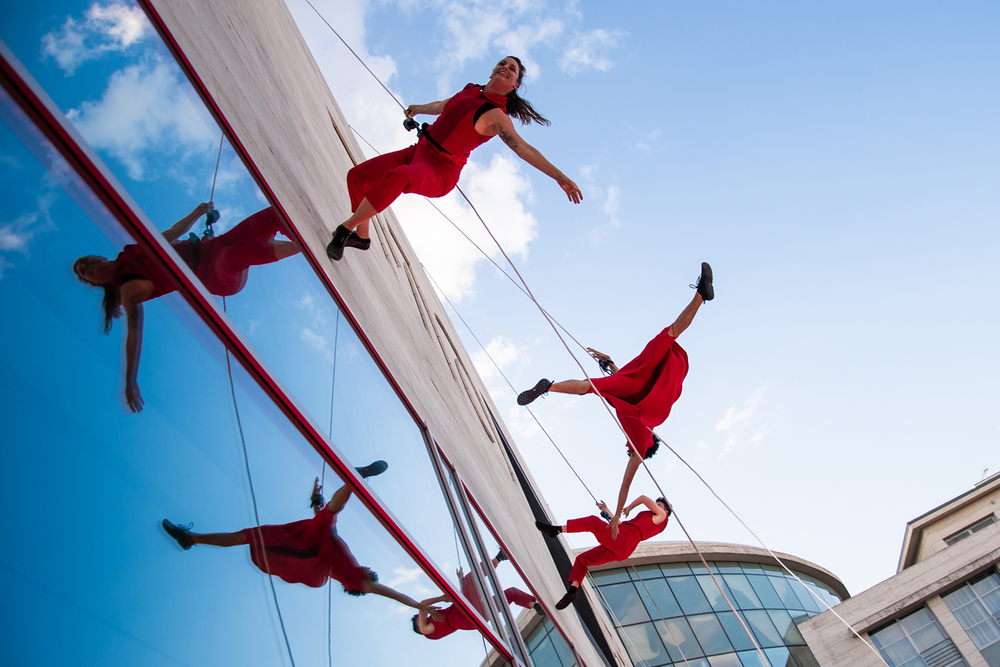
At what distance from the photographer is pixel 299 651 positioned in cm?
171

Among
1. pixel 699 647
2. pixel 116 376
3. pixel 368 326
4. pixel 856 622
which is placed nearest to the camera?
pixel 116 376

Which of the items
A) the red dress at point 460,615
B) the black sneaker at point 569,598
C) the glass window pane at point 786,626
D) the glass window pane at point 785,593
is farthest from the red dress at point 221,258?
the glass window pane at point 785,593

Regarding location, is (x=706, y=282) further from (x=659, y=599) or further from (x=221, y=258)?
(x=659, y=599)

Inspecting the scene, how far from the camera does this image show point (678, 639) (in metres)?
19.5

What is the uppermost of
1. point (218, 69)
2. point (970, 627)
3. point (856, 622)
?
point (218, 69)

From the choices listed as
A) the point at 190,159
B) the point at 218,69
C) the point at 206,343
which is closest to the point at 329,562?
the point at 206,343

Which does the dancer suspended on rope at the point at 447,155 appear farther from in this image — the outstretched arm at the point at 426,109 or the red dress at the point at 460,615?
the red dress at the point at 460,615

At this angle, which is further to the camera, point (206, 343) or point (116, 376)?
point (206, 343)

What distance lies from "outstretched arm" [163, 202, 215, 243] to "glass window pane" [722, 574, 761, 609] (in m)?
23.3

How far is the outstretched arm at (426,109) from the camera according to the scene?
4643 millimetres

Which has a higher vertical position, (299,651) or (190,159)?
(190,159)

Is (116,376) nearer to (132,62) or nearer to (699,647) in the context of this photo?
(132,62)

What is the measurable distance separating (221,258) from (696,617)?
2147 centimetres

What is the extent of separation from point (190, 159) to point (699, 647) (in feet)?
69.5
